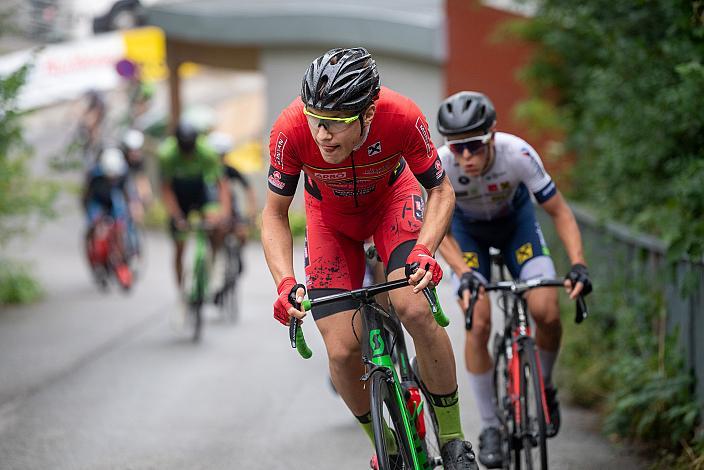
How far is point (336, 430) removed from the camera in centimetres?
797

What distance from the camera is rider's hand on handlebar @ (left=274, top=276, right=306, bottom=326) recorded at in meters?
4.70

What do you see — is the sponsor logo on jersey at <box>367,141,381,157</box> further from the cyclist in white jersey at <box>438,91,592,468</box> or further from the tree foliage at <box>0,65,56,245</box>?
the tree foliage at <box>0,65,56,245</box>

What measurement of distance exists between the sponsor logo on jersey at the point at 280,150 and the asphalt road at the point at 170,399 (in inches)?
102

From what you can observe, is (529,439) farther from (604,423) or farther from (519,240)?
(604,423)

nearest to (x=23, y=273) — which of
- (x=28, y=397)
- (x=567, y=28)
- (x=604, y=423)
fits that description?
(x=28, y=397)

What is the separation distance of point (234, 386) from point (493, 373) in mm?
3641

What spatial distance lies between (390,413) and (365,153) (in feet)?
3.78

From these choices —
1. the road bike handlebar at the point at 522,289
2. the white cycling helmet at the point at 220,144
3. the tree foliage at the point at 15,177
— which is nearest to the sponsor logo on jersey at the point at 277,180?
the road bike handlebar at the point at 522,289

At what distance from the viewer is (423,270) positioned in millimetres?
4676

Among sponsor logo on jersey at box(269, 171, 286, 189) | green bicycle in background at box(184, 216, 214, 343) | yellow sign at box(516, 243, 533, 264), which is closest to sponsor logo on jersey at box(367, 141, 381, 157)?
sponsor logo on jersey at box(269, 171, 286, 189)

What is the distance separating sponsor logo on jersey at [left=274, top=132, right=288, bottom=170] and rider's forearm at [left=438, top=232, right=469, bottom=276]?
1.43 m

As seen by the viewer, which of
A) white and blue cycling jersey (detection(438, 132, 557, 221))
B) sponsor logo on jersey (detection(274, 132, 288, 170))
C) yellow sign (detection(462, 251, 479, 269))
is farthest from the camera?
yellow sign (detection(462, 251, 479, 269))

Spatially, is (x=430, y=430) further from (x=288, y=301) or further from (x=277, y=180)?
(x=277, y=180)

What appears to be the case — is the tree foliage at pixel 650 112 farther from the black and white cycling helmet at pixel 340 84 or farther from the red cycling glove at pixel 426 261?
the black and white cycling helmet at pixel 340 84
